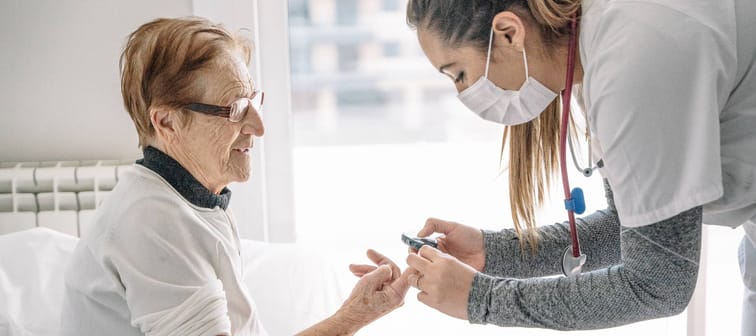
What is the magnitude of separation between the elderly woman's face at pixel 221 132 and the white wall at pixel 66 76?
116 centimetres

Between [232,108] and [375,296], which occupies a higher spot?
[232,108]

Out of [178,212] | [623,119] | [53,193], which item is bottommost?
[53,193]

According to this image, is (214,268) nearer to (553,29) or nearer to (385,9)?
(553,29)

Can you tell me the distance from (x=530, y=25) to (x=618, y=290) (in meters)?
0.47

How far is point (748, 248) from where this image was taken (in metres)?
1.58

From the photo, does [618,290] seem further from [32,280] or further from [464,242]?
[32,280]

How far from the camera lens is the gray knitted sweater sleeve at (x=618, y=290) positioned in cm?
120

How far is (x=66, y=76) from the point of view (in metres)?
2.57

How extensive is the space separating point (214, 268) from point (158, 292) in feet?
0.48

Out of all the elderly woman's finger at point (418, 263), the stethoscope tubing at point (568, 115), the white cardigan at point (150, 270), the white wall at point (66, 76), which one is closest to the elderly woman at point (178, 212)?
the white cardigan at point (150, 270)

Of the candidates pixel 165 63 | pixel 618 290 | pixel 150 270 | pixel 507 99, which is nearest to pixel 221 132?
pixel 165 63

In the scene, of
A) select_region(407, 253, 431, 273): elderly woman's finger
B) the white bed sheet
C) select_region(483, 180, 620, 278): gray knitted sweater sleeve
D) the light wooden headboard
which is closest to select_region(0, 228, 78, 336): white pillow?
the white bed sheet

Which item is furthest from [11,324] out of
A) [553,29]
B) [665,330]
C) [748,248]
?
[665,330]

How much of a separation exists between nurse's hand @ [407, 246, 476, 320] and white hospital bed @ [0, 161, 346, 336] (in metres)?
0.61
